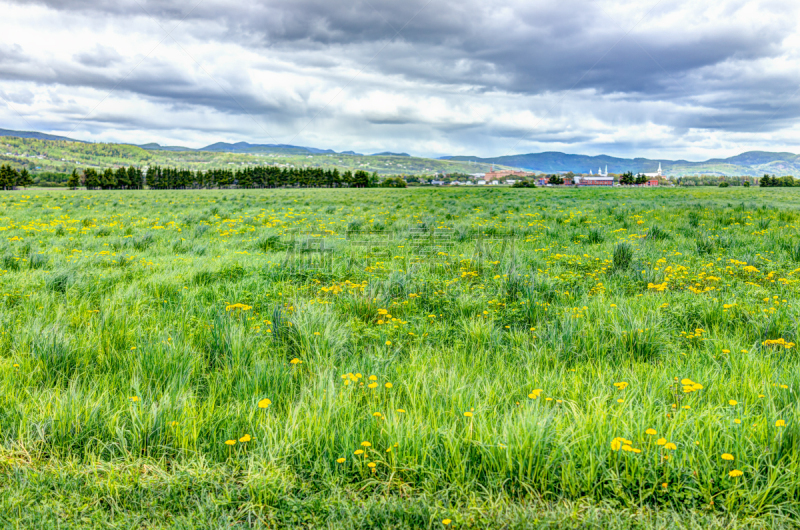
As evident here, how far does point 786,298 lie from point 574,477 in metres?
4.80

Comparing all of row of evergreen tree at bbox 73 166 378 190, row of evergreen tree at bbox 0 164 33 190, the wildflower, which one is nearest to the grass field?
the wildflower

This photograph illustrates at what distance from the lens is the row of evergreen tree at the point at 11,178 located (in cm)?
9133

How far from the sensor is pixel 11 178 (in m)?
94.6

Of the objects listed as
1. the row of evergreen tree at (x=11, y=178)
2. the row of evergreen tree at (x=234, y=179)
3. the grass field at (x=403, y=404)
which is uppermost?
the row of evergreen tree at (x=234, y=179)

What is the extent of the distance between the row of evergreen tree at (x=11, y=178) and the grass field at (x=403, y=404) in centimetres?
12151

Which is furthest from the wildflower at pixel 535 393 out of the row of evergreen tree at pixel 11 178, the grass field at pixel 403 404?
the row of evergreen tree at pixel 11 178

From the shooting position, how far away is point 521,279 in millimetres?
5863

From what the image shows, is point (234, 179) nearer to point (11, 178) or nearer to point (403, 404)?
point (11, 178)

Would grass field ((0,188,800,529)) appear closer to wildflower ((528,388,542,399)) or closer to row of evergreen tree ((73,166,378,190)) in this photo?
wildflower ((528,388,542,399))

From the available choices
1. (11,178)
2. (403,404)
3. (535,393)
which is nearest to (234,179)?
(11,178)

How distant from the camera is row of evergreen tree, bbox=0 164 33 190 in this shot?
300 feet

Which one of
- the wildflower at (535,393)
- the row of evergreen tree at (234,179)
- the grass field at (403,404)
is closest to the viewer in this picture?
the grass field at (403,404)

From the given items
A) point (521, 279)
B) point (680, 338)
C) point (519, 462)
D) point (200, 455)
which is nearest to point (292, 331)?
point (200, 455)

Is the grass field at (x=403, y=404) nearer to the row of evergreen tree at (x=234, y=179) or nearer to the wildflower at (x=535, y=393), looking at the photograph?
the wildflower at (x=535, y=393)
